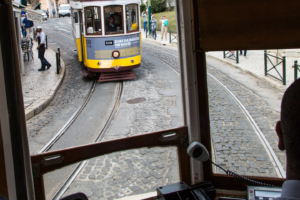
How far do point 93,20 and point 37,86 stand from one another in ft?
8.79

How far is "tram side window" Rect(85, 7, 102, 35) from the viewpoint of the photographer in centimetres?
1017

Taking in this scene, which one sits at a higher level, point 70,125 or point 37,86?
point 37,86

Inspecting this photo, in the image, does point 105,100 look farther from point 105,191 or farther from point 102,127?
point 105,191

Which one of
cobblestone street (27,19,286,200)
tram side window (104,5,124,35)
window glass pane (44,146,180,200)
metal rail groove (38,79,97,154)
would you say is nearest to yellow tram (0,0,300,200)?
cobblestone street (27,19,286,200)

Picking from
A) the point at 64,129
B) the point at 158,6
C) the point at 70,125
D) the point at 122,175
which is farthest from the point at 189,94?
the point at 158,6

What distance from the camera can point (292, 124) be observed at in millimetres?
1117

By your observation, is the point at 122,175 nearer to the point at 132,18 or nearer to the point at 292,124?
the point at 292,124

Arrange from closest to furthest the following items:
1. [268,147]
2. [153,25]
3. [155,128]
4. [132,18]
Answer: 1. [268,147]
2. [155,128]
3. [132,18]
4. [153,25]

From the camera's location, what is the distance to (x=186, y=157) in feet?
8.79

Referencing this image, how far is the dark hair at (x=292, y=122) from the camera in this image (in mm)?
1100

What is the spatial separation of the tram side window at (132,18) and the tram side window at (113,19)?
0.72 ft

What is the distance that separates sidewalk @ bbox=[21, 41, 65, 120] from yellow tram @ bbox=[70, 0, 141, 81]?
1.42 metres

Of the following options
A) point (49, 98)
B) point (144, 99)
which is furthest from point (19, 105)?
point (49, 98)

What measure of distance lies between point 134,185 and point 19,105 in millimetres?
2617
